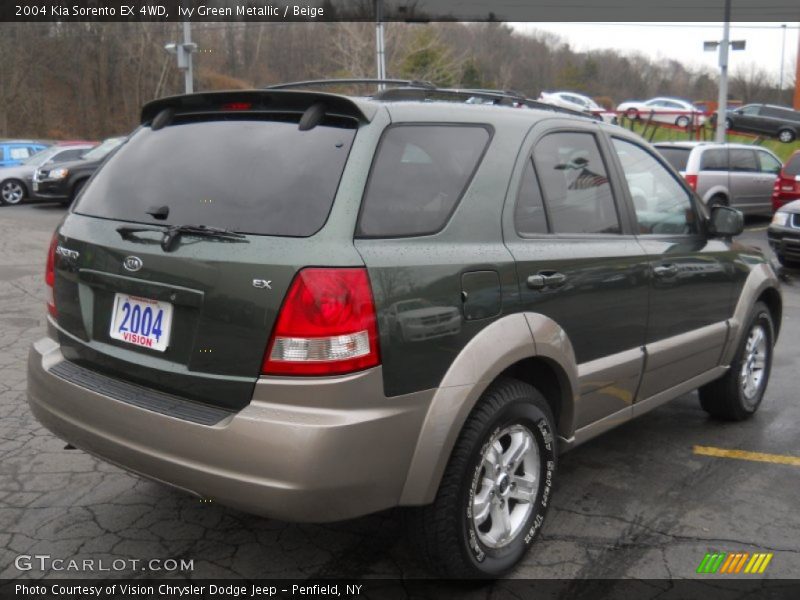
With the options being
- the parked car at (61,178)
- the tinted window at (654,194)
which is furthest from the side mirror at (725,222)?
the parked car at (61,178)

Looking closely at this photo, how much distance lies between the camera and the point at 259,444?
Result: 249 centimetres

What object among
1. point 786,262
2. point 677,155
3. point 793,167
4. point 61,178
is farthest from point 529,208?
point 61,178

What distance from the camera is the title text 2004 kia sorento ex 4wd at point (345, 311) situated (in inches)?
99.3

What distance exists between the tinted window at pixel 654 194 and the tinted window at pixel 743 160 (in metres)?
13.0

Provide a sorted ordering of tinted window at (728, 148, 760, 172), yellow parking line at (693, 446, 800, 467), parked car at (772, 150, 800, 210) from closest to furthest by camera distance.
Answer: yellow parking line at (693, 446, 800, 467) < parked car at (772, 150, 800, 210) < tinted window at (728, 148, 760, 172)

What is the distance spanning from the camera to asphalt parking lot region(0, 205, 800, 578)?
3.19m

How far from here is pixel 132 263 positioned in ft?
9.28

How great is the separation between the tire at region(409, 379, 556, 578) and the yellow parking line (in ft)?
5.51

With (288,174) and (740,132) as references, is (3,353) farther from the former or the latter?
(740,132)

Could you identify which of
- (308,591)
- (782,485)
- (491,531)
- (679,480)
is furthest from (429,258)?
(782,485)

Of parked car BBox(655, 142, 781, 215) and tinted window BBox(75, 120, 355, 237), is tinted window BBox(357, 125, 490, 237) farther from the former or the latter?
parked car BBox(655, 142, 781, 215)

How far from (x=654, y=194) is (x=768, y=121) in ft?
119

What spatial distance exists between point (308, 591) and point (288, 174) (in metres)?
1.55

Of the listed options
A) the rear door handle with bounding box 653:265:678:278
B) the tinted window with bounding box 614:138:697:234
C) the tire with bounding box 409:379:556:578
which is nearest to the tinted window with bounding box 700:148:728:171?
the tinted window with bounding box 614:138:697:234
